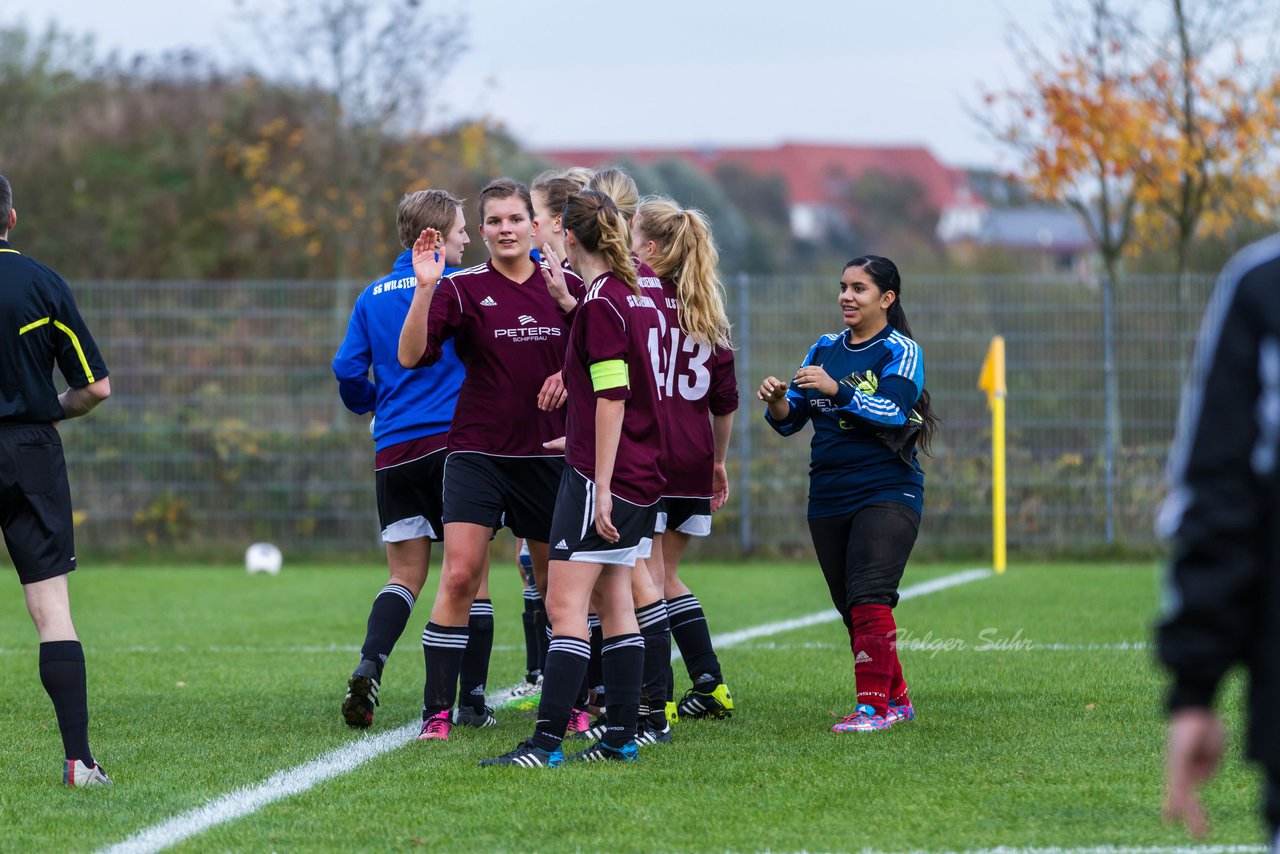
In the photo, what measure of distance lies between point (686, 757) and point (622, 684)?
375 mm

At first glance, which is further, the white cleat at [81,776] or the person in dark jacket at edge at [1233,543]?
the white cleat at [81,776]

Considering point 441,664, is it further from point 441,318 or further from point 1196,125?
point 1196,125

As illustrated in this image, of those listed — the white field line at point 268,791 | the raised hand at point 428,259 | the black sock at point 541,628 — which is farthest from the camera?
the black sock at point 541,628

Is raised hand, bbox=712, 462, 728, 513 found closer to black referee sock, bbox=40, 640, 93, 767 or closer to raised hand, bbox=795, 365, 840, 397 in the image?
raised hand, bbox=795, 365, 840, 397

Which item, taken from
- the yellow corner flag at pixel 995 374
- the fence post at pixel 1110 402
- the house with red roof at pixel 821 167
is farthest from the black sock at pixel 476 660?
the house with red roof at pixel 821 167

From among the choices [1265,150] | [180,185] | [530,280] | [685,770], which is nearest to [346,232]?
[180,185]

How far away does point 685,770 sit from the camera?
4887mm

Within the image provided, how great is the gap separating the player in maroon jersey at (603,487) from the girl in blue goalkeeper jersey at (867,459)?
77 centimetres

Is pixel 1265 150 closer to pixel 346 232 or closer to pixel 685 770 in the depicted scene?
pixel 346 232

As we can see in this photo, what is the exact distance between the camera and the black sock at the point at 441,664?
552 cm

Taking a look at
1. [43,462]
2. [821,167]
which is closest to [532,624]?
[43,462]

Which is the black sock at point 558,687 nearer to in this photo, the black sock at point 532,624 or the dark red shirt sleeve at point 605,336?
the dark red shirt sleeve at point 605,336

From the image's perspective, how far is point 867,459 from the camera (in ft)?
18.9

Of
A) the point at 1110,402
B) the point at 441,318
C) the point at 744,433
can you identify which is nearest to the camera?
the point at 441,318
